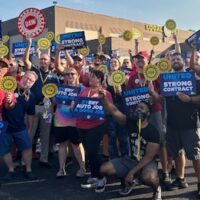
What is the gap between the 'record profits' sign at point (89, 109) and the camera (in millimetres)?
5578

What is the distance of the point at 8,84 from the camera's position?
584cm

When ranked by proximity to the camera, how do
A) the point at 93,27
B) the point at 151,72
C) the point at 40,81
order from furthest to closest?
the point at 93,27 → the point at 40,81 → the point at 151,72

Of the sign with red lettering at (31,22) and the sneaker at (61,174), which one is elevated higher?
the sign with red lettering at (31,22)

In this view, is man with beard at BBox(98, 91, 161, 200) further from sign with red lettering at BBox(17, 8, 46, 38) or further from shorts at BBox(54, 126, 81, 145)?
sign with red lettering at BBox(17, 8, 46, 38)

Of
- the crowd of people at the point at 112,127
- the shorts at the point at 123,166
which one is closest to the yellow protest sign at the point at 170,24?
the crowd of people at the point at 112,127

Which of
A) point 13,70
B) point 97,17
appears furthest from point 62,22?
point 13,70

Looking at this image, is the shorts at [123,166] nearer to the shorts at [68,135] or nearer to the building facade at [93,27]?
the shorts at [68,135]

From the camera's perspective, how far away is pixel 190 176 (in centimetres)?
617

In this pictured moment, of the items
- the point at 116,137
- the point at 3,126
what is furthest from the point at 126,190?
the point at 3,126

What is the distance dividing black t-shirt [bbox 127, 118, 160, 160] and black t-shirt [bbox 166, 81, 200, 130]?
0.40m

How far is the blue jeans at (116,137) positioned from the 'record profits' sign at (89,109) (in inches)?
39.3

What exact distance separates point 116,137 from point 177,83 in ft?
6.19

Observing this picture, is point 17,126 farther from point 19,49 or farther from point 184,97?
point 19,49

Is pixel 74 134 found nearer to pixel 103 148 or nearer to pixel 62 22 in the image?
pixel 103 148
